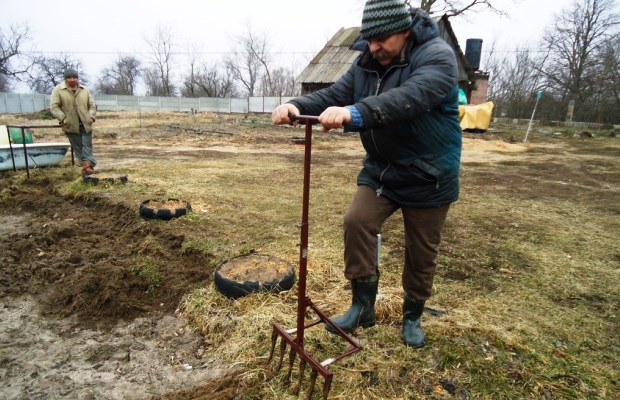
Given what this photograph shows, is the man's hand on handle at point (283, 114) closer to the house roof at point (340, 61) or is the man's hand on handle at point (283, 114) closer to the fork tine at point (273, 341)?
the fork tine at point (273, 341)

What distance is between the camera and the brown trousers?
220 cm

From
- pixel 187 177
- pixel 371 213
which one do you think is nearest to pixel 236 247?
pixel 371 213

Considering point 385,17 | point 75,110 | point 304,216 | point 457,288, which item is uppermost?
point 385,17

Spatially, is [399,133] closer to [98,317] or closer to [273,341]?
[273,341]

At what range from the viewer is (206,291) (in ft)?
10.6

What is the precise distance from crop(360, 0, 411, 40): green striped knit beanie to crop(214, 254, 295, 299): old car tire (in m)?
2.01

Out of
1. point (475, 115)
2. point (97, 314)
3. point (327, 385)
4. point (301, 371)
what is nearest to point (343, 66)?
point (475, 115)

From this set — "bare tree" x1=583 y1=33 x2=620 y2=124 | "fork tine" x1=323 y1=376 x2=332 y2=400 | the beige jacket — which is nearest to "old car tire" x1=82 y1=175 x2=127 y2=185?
the beige jacket

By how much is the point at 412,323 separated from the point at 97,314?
95.7 inches

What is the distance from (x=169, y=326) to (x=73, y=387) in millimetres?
740

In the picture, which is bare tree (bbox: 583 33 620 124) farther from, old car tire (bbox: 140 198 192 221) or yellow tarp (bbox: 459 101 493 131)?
old car tire (bbox: 140 198 192 221)

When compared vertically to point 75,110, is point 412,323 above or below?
below

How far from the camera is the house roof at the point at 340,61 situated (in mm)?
24719

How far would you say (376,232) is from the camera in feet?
7.33
